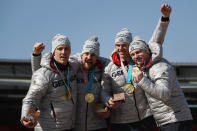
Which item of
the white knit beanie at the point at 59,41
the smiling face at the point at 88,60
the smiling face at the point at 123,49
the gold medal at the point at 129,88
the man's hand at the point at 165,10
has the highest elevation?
the man's hand at the point at 165,10

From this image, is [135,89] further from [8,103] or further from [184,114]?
[8,103]

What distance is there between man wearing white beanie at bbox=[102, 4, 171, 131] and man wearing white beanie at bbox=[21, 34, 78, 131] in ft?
1.50

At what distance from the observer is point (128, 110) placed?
3.27 meters

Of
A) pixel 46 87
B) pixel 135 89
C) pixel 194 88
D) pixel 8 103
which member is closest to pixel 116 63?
pixel 135 89

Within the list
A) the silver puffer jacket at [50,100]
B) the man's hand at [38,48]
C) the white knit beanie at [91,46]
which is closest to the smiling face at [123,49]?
the white knit beanie at [91,46]

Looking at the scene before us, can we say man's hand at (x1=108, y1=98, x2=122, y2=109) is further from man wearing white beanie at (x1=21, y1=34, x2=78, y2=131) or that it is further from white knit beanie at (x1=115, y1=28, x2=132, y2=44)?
white knit beanie at (x1=115, y1=28, x2=132, y2=44)

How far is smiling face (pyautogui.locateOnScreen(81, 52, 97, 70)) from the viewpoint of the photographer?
10.9ft

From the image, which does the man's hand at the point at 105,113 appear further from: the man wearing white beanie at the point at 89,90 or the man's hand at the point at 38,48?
the man's hand at the point at 38,48

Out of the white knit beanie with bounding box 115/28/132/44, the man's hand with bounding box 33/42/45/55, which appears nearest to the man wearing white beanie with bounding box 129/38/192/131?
the white knit beanie with bounding box 115/28/132/44

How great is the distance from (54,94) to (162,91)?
48.2 inches

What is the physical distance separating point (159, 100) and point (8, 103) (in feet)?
14.3

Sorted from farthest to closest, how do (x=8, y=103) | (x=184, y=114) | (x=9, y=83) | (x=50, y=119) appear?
(x=8, y=103) < (x=9, y=83) < (x=50, y=119) < (x=184, y=114)

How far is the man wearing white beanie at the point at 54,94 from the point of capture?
301 centimetres

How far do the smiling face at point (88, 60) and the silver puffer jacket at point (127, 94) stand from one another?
0.23 m
